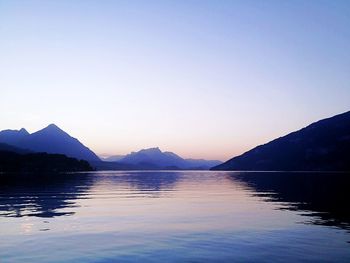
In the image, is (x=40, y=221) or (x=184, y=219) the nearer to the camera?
(x=40, y=221)

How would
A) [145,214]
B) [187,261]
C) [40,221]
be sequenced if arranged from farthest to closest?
[145,214], [40,221], [187,261]

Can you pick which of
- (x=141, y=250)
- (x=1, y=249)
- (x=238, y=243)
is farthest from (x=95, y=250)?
(x=238, y=243)

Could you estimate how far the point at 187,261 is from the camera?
26.2 metres

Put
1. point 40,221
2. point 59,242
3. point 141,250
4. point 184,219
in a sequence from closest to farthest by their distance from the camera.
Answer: point 141,250 < point 59,242 < point 40,221 < point 184,219

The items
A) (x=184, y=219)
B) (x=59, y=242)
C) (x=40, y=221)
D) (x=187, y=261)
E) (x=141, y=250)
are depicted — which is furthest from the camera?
(x=184, y=219)

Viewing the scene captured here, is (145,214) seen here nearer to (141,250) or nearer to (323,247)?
(141,250)

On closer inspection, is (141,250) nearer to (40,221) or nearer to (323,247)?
(323,247)

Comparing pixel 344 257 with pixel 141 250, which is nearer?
pixel 344 257

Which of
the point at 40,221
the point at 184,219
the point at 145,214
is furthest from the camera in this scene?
the point at 145,214

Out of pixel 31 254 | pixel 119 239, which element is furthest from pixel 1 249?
pixel 119 239

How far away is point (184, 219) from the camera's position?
47.9m

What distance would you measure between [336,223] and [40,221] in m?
36.4

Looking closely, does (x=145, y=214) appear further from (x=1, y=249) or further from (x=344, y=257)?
(x=344, y=257)

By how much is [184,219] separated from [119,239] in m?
15.3
